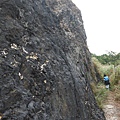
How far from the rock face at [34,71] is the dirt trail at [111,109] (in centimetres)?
324

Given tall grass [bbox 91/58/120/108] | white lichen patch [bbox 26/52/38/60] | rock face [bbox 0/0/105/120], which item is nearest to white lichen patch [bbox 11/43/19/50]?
rock face [bbox 0/0/105/120]

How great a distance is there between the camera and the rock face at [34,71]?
14.0 feet

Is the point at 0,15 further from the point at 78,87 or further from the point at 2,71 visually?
the point at 78,87

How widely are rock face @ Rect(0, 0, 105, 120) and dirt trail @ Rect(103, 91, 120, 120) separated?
3.24 meters

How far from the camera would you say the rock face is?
4262 mm

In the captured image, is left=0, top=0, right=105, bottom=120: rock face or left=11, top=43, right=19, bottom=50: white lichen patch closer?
left=0, top=0, right=105, bottom=120: rock face

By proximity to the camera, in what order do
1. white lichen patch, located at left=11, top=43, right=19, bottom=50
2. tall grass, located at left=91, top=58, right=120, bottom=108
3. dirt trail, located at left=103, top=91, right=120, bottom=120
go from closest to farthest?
white lichen patch, located at left=11, top=43, right=19, bottom=50, dirt trail, located at left=103, top=91, right=120, bottom=120, tall grass, located at left=91, top=58, right=120, bottom=108

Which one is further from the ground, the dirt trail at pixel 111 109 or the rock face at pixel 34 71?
the rock face at pixel 34 71

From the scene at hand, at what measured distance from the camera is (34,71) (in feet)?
16.2

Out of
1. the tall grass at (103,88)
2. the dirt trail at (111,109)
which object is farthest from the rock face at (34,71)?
the tall grass at (103,88)

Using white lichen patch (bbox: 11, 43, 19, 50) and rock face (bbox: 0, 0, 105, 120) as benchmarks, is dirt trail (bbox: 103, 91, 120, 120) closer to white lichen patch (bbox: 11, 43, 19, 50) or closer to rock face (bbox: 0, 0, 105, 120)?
rock face (bbox: 0, 0, 105, 120)

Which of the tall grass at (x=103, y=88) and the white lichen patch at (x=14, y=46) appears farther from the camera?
the tall grass at (x=103, y=88)

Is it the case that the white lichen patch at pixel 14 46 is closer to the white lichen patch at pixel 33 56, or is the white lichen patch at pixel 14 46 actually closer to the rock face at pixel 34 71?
the rock face at pixel 34 71

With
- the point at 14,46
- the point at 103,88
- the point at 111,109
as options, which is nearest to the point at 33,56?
the point at 14,46
